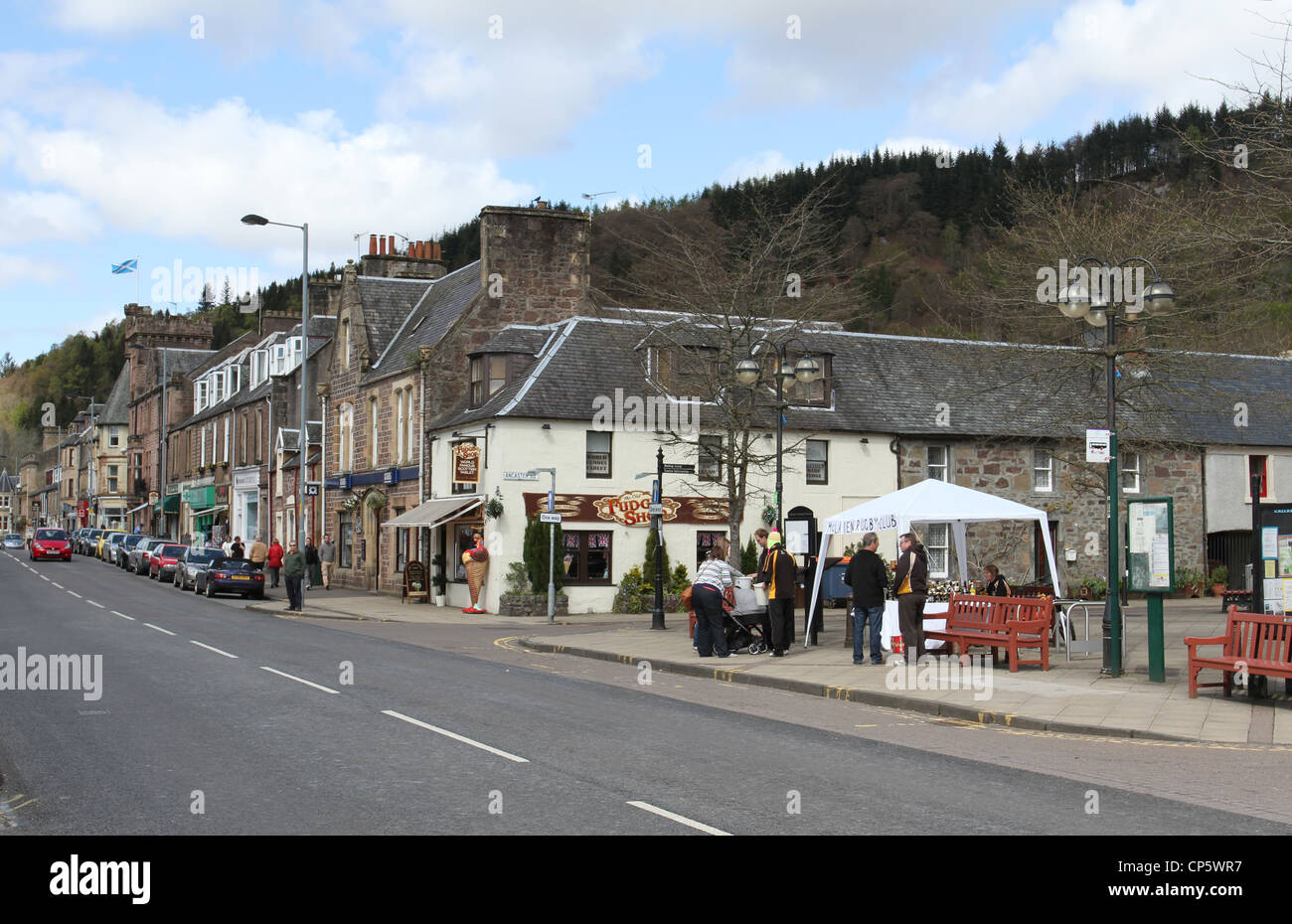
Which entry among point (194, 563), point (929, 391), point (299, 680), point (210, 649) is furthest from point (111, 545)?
point (299, 680)

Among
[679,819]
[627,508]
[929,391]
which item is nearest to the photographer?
[679,819]

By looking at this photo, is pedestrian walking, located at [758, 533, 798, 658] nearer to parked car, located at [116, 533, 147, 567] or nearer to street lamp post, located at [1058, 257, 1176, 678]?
street lamp post, located at [1058, 257, 1176, 678]

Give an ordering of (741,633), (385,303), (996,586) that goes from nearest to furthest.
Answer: (996,586) → (741,633) → (385,303)

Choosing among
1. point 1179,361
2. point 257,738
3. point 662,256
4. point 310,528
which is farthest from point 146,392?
point 257,738

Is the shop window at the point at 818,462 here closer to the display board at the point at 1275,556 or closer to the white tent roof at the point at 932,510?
the white tent roof at the point at 932,510

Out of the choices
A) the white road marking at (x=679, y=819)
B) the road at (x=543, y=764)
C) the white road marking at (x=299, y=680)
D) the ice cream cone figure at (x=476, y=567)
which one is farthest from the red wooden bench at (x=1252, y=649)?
the ice cream cone figure at (x=476, y=567)

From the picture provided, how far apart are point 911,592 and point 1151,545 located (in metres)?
3.65

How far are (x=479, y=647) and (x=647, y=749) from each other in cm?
1197

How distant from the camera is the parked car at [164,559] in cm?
4631

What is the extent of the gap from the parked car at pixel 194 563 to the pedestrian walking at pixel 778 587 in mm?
24019

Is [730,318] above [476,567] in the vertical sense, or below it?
above

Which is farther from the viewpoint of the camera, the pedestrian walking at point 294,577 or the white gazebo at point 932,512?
the pedestrian walking at point 294,577

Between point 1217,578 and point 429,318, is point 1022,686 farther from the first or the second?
point 429,318

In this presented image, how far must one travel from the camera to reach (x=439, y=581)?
3531cm
